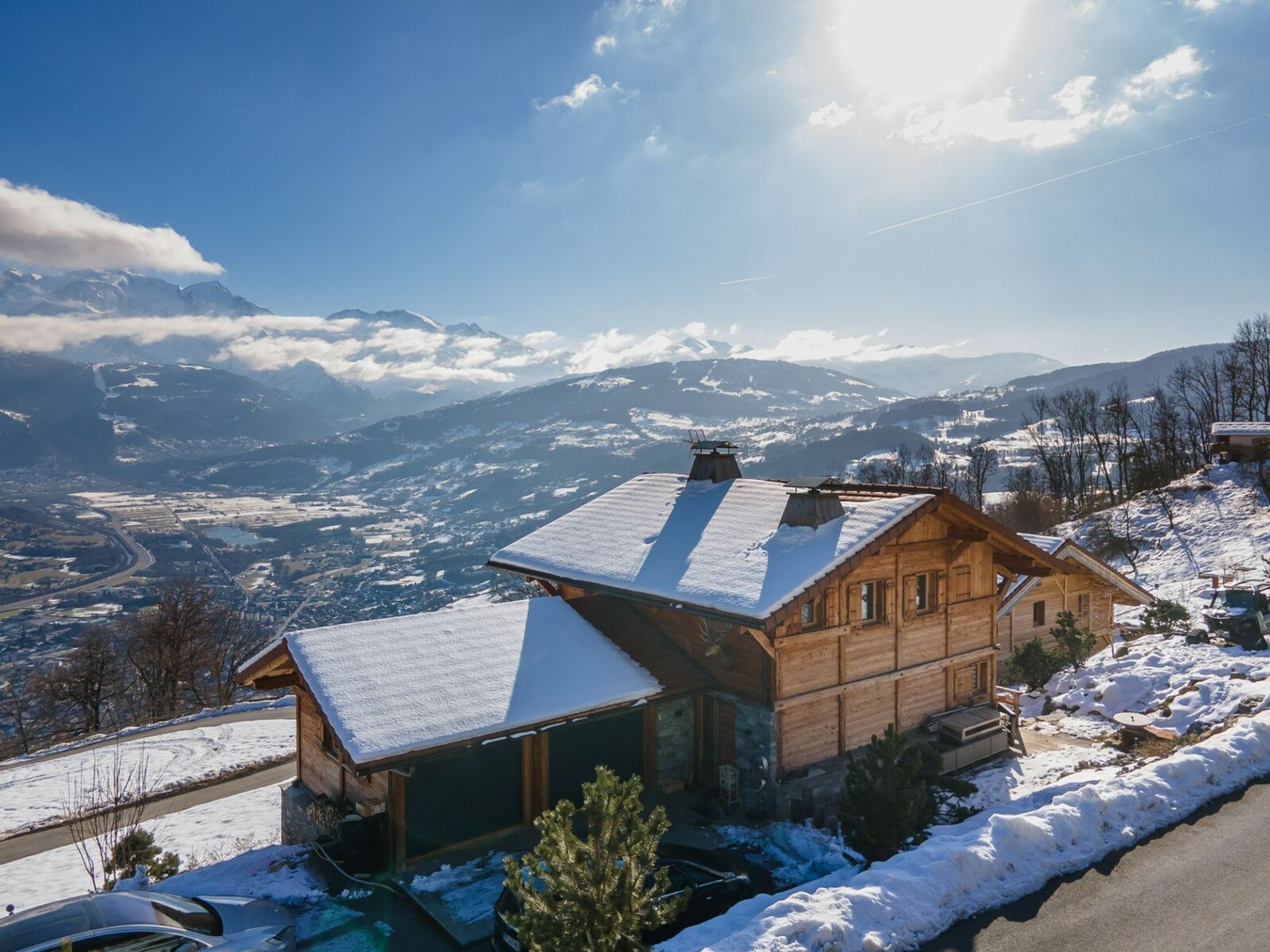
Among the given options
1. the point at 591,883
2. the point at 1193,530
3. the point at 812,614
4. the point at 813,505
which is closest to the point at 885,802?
the point at 812,614

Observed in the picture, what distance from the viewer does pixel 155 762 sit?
99.2 ft

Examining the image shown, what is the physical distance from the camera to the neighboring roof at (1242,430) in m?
52.4

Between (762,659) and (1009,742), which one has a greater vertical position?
(762,659)

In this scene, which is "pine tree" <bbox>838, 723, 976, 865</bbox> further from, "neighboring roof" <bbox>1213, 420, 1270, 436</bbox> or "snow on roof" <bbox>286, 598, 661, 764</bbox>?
"neighboring roof" <bbox>1213, 420, 1270, 436</bbox>

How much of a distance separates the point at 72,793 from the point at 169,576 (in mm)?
178093

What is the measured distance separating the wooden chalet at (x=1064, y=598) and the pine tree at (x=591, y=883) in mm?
27186

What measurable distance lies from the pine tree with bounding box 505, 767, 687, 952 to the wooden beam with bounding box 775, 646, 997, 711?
31.7ft

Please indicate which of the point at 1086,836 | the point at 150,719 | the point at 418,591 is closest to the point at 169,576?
the point at 418,591

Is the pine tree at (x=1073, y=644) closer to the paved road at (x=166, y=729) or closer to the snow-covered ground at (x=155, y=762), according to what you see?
the snow-covered ground at (x=155, y=762)

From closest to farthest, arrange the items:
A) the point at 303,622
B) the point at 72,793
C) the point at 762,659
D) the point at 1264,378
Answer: the point at 762,659, the point at 72,793, the point at 1264,378, the point at 303,622

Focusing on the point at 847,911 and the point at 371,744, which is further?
the point at 371,744

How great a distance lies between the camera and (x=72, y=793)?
27609 mm

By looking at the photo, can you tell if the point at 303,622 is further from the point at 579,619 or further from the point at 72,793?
the point at 579,619

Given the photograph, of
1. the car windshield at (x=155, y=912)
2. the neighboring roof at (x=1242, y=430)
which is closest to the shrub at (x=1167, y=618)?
the neighboring roof at (x=1242, y=430)
